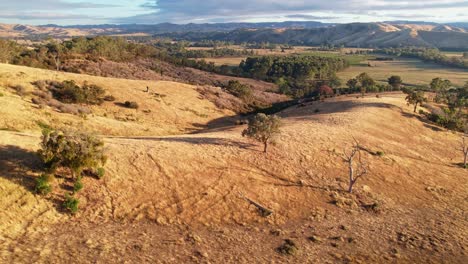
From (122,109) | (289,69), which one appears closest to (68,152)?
(122,109)

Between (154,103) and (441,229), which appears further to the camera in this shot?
(154,103)

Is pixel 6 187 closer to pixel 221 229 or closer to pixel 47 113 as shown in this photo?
pixel 221 229

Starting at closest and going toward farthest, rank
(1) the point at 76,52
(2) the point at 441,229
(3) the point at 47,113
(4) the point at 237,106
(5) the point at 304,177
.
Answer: (2) the point at 441,229
(5) the point at 304,177
(3) the point at 47,113
(4) the point at 237,106
(1) the point at 76,52

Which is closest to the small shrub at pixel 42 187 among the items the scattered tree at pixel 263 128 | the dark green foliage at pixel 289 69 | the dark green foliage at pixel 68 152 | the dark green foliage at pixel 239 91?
the dark green foliage at pixel 68 152

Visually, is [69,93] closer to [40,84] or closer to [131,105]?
[40,84]

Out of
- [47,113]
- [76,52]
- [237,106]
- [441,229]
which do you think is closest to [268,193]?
[441,229]

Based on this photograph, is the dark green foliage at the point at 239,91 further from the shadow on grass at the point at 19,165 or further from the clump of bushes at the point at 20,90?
the shadow on grass at the point at 19,165

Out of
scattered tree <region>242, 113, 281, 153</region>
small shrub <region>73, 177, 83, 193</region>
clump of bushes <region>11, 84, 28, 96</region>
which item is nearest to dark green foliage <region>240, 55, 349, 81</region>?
clump of bushes <region>11, 84, 28, 96</region>
